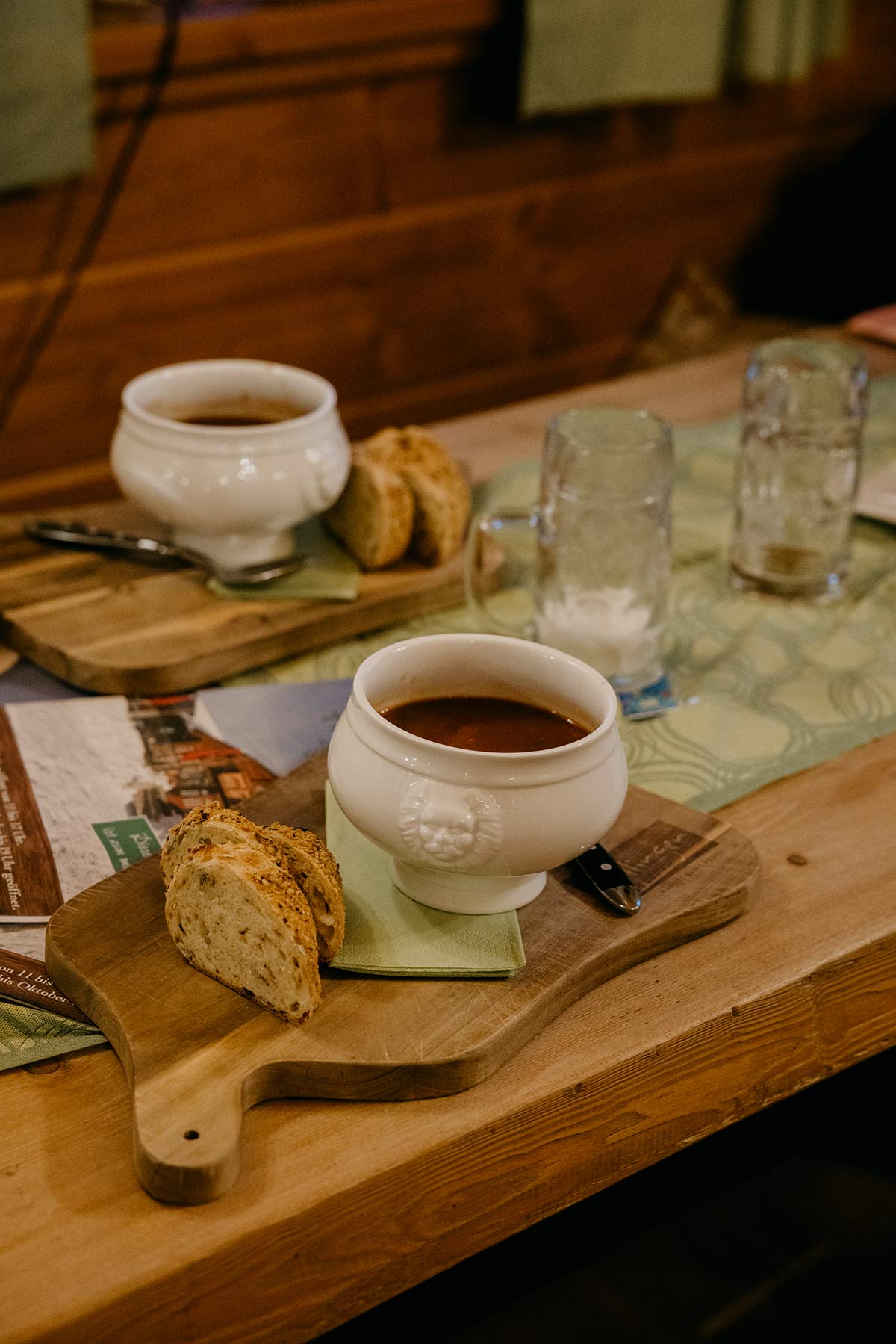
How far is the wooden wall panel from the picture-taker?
2.57 m

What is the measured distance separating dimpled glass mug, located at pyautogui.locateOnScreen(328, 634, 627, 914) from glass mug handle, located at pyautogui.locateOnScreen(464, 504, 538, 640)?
0.31 meters

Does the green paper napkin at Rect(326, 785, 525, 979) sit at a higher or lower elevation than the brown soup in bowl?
lower

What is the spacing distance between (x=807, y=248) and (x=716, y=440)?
2.41 metres

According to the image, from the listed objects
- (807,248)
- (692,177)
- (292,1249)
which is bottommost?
(807,248)

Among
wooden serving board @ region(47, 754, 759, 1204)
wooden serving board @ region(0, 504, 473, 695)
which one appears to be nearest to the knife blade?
wooden serving board @ region(47, 754, 759, 1204)

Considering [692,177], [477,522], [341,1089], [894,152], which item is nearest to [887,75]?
[894,152]

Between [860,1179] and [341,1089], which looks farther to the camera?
[860,1179]

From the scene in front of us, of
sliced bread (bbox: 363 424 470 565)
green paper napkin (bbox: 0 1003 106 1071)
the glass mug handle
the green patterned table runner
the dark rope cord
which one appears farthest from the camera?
the dark rope cord

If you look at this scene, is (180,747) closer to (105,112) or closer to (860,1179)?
(860,1179)

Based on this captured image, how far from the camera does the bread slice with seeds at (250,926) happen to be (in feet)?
2.35

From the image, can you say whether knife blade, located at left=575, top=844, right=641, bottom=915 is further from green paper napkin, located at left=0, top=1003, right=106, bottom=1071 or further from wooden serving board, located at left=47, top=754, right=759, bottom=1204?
green paper napkin, located at left=0, top=1003, right=106, bottom=1071

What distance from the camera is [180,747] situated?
1031 millimetres

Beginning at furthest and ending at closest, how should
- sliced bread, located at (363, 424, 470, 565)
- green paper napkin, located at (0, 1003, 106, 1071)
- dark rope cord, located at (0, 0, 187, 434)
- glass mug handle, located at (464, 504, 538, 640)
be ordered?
dark rope cord, located at (0, 0, 187, 434) < sliced bread, located at (363, 424, 470, 565) < glass mug handle, located at (464, 504, 538, 640) < green paper napkin, located at (0, 1003, 106, 1071)

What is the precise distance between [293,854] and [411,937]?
0.27 ft
